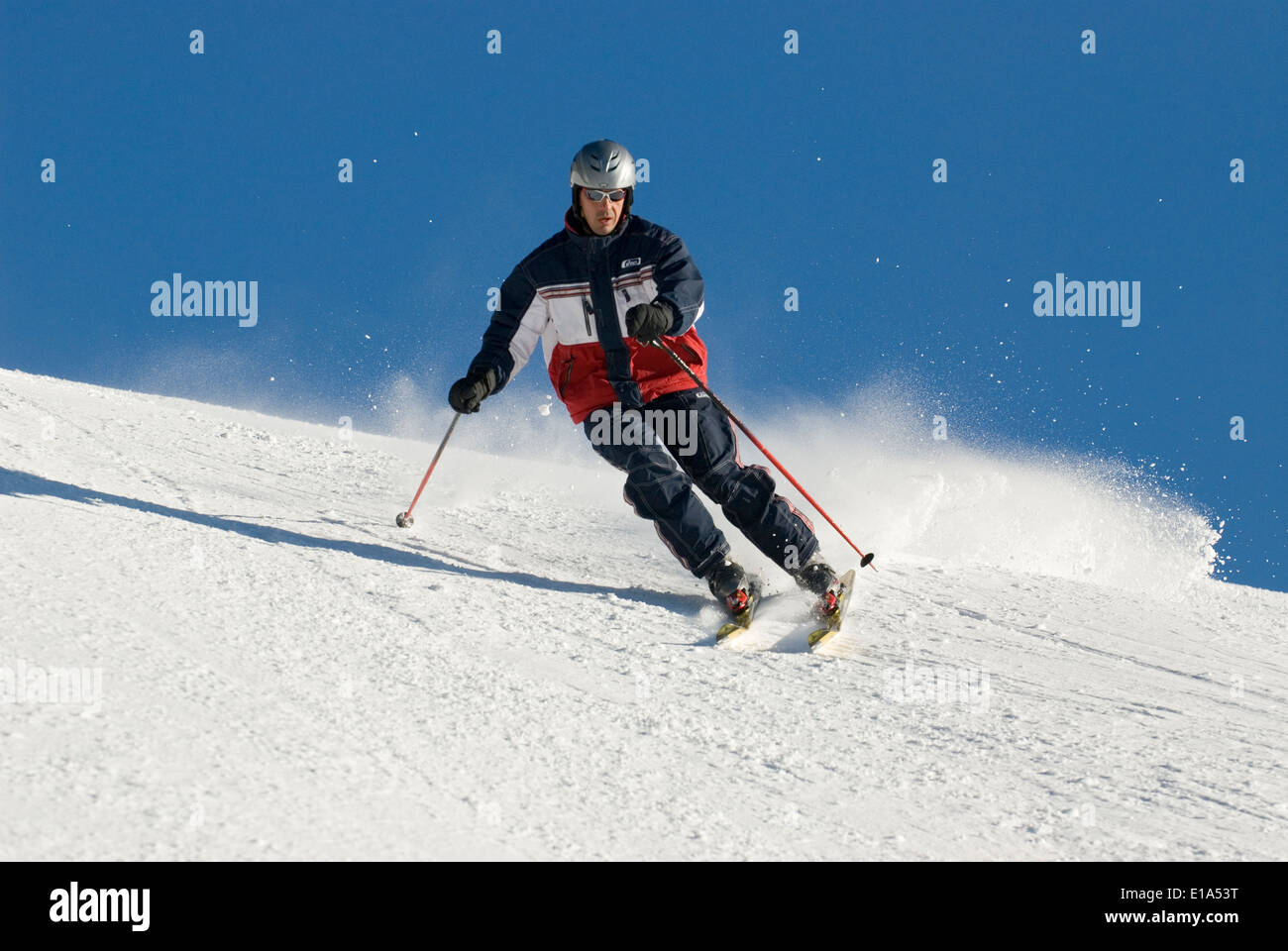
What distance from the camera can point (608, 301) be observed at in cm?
532

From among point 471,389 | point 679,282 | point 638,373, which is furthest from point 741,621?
point 471,389

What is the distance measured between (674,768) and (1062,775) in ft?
3.77

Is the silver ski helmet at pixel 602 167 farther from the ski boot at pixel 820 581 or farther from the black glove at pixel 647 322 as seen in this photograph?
the ski boot at pixel 820 581

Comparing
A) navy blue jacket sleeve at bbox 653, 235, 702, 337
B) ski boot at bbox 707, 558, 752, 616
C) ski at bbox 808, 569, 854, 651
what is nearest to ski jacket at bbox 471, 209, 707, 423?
navy blue jacket sleeve at bbox 653, 235, 702, 337

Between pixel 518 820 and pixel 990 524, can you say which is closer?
pixel 518 820

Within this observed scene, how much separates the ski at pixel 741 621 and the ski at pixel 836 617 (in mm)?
288

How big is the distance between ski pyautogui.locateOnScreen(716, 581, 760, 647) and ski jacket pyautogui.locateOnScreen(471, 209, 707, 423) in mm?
1011

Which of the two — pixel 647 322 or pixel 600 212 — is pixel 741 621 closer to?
pixel 647 322

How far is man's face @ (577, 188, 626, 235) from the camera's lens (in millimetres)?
5246

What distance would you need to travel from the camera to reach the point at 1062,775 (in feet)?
11.0

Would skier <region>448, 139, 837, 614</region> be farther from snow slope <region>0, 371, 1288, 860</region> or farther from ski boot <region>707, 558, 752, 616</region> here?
snow slope <region>0, 371, 1288, 860</region>
